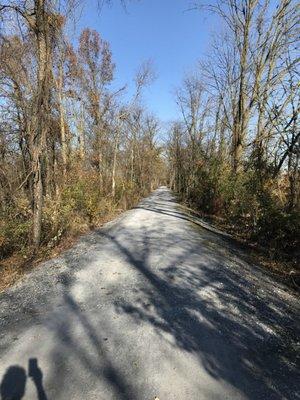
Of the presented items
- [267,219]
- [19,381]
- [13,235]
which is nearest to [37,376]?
[19,381]

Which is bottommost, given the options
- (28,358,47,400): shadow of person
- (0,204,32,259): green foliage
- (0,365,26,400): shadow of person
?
(0,365,26,400): shadow of person

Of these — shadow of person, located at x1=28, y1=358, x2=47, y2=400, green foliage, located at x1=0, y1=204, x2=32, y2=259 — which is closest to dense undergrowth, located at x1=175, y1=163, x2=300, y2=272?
shadow of person, located at x1=28, y1=358, x2=47, y2=400

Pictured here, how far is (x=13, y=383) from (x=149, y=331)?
181 cm

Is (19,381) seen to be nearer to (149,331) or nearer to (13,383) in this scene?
(13,383)

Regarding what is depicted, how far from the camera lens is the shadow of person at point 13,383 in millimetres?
3527

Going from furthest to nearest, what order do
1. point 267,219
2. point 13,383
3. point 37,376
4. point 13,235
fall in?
point 267,219 < point 13,235 < point 37,376 < point 13,383

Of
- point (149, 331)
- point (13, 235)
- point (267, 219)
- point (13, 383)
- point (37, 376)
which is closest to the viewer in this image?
point (13, 383)

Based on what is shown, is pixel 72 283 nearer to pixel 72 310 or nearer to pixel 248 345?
pixel 72 310

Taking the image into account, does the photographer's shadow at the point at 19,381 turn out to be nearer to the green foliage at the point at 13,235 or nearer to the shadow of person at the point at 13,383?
the shadow of person at the point at 13,383

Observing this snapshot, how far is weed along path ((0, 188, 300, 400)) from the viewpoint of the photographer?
144 inches

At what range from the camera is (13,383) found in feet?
12.2

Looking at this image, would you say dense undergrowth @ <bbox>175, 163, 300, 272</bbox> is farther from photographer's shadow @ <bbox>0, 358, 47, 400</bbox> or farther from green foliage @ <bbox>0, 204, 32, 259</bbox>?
green foliage @ <bbox>0, 204, 32, 259</bbox>

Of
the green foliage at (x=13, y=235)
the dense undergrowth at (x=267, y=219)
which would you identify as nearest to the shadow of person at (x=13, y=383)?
the green foliage at (x=13, y=235)

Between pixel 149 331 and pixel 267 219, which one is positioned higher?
pixel 267 219
